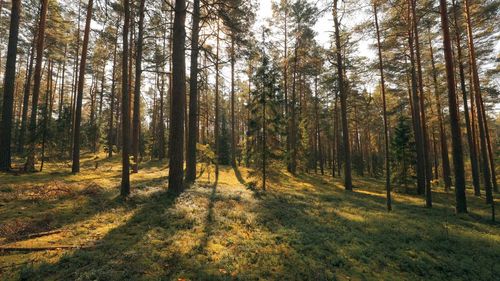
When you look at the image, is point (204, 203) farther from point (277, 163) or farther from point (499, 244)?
point (499, 244)

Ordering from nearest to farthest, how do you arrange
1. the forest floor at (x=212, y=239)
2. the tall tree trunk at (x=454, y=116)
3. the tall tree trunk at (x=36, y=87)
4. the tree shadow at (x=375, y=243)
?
the forest floor at (x=212, y=239) < the tree shadow at (x=375, y=243) < the tall tree trunk at (x=454, y=116) < the tall tree trunk at (x=36, y=87)

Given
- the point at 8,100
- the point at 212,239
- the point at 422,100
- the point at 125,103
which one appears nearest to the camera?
the point at 212,239

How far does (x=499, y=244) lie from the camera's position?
28.2 ft

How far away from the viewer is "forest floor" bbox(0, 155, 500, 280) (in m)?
4.85

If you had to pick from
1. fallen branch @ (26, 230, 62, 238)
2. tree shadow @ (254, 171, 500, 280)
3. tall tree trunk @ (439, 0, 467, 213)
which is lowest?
tree shadow @ (254, 171, 500, 280)

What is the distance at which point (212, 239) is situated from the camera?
666cm

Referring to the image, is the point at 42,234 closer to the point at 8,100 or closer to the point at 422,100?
the point at 8,100

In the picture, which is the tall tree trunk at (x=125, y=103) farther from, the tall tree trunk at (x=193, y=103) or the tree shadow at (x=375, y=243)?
the tree shadow at (x=375, y=243)

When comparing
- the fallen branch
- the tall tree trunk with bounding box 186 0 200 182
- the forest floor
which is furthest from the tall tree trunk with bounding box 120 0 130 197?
the fallen branch

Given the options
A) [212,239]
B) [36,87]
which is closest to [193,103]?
[212,239]

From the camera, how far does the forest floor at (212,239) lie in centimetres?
485

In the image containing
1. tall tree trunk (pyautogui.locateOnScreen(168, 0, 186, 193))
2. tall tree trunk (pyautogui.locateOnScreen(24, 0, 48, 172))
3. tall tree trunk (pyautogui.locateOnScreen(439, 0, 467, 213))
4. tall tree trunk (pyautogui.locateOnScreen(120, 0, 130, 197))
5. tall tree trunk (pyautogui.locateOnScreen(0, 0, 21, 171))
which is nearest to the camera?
tall tree trunk (pyautogui.locateOnScreen(120, 0, 130, 197))

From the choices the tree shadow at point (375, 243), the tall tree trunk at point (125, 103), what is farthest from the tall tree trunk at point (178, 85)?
the tree shadow at point (375, 243)

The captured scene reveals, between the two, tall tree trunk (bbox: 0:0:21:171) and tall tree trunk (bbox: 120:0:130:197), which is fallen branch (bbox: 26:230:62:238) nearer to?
tall tree trunk (bbox: 120:0:130:197)
